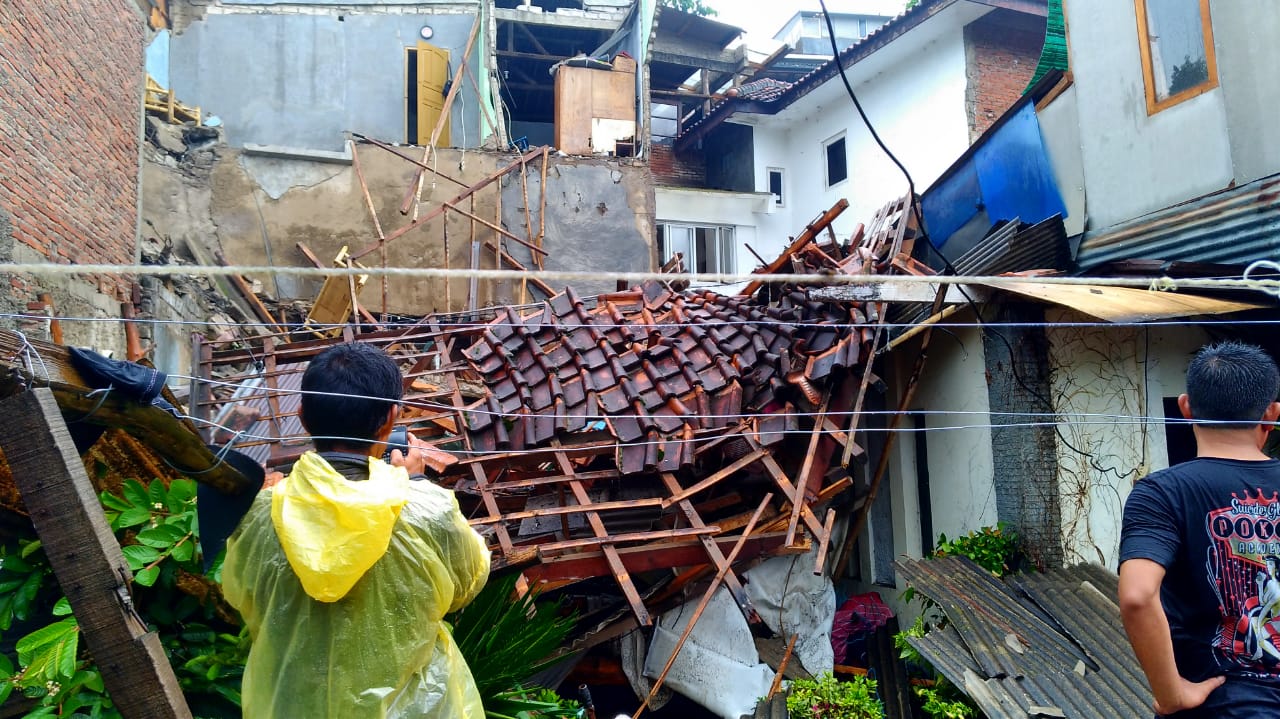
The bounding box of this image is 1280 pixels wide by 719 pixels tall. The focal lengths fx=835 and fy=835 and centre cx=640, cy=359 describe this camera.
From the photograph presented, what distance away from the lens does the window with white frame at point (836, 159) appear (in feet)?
55.6

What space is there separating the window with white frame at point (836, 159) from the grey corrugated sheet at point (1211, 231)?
10126 mm

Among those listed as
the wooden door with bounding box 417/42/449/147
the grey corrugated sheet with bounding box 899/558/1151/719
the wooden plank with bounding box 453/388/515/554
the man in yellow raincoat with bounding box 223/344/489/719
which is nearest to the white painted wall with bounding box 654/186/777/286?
the wooden door with bounding box 417/42/449/147

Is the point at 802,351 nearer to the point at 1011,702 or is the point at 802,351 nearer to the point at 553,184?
the point at 1011,702

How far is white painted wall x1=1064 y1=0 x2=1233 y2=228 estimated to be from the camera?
6355 mm

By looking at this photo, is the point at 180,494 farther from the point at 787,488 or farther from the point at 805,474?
the point at 805,474

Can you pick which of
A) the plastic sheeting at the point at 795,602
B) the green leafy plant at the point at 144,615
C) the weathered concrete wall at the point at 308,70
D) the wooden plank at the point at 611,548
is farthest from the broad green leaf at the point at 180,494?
the weathered concrete wall at the point at 308,70

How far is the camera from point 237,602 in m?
2.10

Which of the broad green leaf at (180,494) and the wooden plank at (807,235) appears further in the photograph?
the wooden plank at (807,235)

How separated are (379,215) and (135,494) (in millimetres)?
10482

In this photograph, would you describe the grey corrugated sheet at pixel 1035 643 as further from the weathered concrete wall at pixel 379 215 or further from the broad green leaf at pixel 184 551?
the weathered concrete wall at pixel 379 215

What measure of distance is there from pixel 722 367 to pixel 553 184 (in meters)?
6.85

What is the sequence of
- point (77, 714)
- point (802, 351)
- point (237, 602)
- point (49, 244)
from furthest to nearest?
point (802, 351) → point (49, 244) → point (77, 714) → point (237, 602)

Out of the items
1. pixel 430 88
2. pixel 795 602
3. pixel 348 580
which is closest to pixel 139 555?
pixel 348 580

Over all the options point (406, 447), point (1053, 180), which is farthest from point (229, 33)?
point (406, 447)
